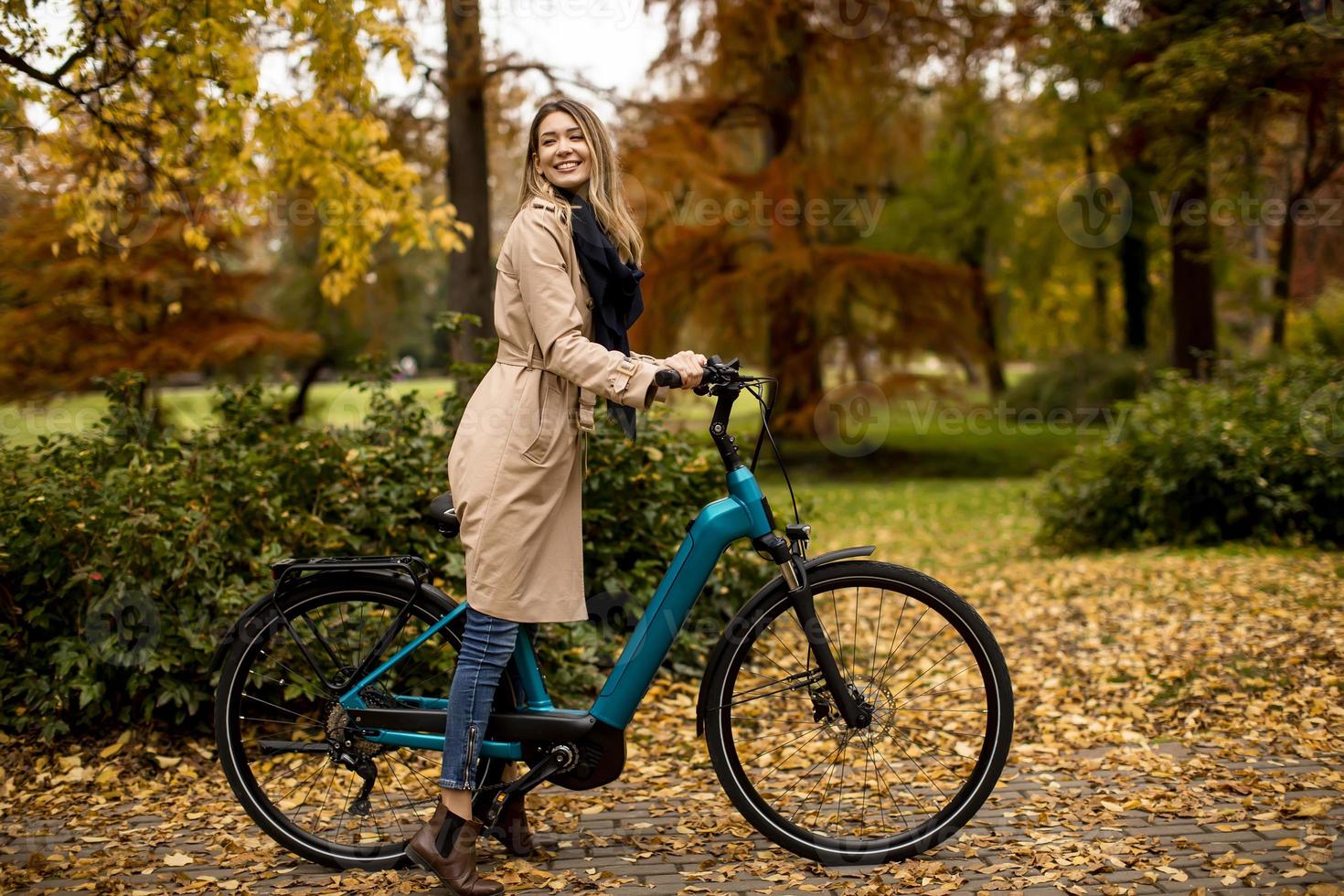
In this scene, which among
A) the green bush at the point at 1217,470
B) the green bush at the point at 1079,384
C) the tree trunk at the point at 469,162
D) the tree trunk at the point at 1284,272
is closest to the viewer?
the green bush at the point at 1217,470

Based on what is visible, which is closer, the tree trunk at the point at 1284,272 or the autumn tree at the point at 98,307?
the tree trunk at the point at 1284,272

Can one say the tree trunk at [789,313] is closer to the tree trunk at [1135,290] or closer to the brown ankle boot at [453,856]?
the tree trunk at [1135,290]

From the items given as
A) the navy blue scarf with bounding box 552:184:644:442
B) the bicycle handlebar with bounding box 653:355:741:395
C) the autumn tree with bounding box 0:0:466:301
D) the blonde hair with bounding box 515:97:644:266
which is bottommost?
the bicycle handlebar with bounding box 653:355:741:395

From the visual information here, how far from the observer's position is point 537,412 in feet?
9.37

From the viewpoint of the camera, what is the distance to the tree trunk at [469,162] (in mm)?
11328

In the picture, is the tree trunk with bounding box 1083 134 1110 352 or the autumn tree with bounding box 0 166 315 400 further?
the tree trunk with bounding box 1083 134 1110 352

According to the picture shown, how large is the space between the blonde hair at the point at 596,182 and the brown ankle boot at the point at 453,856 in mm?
1571

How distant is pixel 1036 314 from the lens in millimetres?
30969

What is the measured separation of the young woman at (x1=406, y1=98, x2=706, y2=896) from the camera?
9.25 ft

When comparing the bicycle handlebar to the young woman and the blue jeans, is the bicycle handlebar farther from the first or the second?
the blue jeans

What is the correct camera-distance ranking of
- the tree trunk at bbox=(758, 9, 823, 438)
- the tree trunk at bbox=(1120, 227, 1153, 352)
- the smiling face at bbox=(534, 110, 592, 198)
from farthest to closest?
the tree trunk at bbox=(1120, 227, 1153, 352)
the tree trunk at bbox=(758, 9, 823, 438)
the smiling face at bbox=(534, 110, 592, 198)

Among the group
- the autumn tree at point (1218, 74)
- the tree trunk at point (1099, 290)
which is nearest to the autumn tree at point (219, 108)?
the autumn tree at point (1218, 74)

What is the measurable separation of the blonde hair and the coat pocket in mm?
403

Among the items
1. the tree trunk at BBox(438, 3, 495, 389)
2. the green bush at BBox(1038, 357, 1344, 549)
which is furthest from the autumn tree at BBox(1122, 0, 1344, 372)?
the tree trunk at BBox(438, 3, 495, 389)
